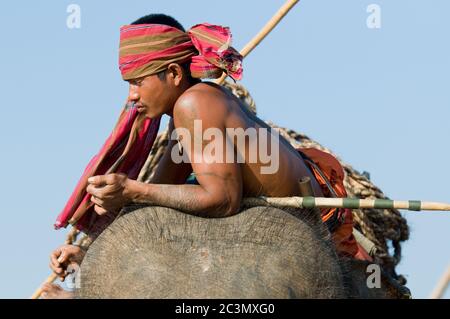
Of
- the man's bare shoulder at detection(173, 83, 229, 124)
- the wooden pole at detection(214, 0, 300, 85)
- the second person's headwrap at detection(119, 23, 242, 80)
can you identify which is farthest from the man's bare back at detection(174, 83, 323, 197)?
the wooden pole at detection(214, 0, 300, 85)

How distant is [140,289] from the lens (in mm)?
5512

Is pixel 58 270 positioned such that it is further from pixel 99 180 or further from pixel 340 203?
pixel 340 203

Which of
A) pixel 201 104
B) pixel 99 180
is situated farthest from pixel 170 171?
pixel 99 180

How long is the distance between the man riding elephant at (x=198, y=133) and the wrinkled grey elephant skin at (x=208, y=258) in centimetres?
10

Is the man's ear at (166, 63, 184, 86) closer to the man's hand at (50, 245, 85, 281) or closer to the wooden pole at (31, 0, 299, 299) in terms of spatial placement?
the man's hand at (50, 245, 85, 281)

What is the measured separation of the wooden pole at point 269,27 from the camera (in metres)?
7.85

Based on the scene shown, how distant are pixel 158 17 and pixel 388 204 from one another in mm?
1278

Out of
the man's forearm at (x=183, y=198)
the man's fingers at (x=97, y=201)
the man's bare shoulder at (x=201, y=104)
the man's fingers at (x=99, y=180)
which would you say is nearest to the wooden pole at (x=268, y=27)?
the man's bare shoulder at (x=201, y=104)

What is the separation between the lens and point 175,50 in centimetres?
627

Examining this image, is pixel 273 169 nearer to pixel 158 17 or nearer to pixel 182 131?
pixel 182 131

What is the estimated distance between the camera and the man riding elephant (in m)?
5.84

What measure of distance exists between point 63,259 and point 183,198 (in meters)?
0.89

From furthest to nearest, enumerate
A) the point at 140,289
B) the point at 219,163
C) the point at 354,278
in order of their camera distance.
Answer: the point at 354,278 → the point at 219,163 → the point at 140,289
